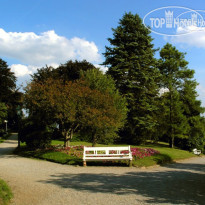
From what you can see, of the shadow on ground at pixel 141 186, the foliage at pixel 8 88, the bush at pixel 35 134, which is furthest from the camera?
A: the foliage at pixel 8 88

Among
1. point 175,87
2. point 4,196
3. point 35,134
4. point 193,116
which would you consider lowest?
point 4,196

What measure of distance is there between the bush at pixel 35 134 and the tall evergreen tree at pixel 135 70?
1266 centimetres

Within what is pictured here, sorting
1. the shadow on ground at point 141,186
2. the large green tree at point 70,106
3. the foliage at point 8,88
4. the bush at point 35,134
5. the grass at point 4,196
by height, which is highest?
the foliage at point 8,88

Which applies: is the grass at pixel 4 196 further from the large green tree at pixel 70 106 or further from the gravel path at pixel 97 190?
the large green tree at pixel 70 106

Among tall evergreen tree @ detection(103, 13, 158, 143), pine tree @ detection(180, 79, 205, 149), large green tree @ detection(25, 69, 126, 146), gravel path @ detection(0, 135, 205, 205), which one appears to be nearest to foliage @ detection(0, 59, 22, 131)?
tall evergreen tree @ detection(103, 13, 158, 143)

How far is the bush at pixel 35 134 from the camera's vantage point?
60.3 feet

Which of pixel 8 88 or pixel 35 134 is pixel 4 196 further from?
pixel 8 88

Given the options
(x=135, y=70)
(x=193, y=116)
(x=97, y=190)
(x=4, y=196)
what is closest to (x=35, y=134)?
(x=97, y=190)

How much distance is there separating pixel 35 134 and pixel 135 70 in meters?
16.8

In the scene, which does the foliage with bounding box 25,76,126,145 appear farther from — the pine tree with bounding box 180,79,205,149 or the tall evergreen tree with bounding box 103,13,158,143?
the pine tree with bounding box 180,79,205,149

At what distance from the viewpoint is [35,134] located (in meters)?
18.5

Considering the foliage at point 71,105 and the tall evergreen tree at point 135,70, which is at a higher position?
the tall evergreen tree at point 135,70

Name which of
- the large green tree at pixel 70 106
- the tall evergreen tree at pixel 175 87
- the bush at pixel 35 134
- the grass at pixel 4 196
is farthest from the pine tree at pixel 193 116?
the grass at pixel 4 196

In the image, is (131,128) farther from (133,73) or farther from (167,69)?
(167,69)
